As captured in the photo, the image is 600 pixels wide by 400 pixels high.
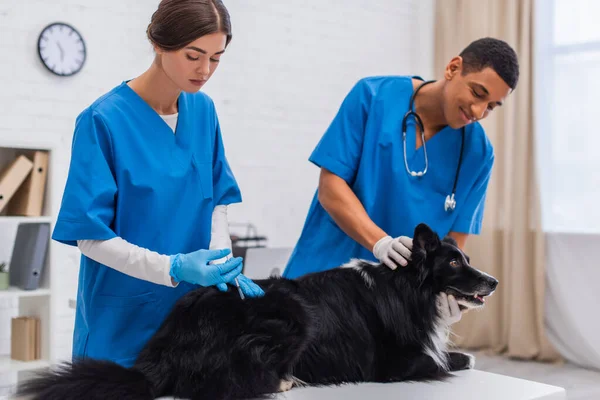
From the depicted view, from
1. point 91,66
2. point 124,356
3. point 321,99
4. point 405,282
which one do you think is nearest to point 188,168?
point 124,356

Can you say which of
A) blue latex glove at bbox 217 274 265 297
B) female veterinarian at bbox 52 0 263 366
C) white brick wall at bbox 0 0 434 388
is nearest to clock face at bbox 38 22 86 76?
white brick wall at bbox 0 0 434 388

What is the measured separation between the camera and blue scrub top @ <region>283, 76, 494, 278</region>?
1901 mm

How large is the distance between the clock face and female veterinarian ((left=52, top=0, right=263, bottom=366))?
2600mm

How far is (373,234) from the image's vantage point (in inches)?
67.4

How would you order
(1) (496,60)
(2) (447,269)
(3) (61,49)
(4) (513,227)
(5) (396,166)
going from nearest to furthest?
(2) (447,269)
(1) (496,60)
(5) (396,166)
(3) (61,49)
(4) (513,227)

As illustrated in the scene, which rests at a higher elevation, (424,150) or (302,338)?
(424,150)

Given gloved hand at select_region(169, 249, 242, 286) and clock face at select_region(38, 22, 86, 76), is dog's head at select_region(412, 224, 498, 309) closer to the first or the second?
gloved hand at select_region(169, 249, 242, 286)

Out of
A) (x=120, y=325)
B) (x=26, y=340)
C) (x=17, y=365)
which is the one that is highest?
(x=120, y=325)

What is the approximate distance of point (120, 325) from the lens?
1452mm

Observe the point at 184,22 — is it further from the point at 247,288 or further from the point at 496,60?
the point at 496,60

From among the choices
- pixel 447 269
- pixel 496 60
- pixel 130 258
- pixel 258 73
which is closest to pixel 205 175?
pixel 130 258

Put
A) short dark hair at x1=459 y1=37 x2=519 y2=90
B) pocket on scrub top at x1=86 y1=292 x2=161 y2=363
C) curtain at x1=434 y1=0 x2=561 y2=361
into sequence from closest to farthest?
pocket on scrub top at x1=86 y1=292 x2=161 y2=363 < short dark hair at x1=459 y1=37 x2=519 y2=90 < curtain at x1=434 y1=0 x2=561 y2=361

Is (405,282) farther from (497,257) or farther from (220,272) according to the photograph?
(497,257)

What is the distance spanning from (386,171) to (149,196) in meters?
0.76
